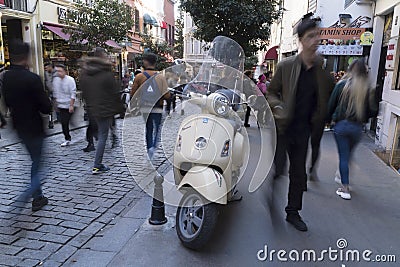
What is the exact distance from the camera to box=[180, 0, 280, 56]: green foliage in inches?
472

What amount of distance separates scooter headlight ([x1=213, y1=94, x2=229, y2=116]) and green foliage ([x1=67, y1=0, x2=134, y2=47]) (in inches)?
415

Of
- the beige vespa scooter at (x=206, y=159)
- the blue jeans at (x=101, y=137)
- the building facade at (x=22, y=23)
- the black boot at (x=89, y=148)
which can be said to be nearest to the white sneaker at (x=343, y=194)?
the beige vespa scooter at (x=206, y=159)

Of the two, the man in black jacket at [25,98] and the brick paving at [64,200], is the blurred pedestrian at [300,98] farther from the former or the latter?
the man in black jacket at [25,98]

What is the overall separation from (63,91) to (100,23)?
6.71m

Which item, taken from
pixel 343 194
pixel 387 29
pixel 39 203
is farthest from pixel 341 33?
pixel 39 203

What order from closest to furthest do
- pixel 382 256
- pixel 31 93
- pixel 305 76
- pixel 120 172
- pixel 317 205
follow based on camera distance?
pixel 382 256
pixel 305 76
pixel 31 93
pixel 317 205
pixel 120 172

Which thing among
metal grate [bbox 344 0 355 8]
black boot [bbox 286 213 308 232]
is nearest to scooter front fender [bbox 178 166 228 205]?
black boot [bbox 286 213 308 232]

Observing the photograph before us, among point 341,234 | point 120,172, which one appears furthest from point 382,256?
point 120,172

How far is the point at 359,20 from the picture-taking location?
31.4 ft

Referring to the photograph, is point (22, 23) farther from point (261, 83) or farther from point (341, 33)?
point (341, 33)

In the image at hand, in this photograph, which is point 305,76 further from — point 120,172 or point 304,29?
point 120,172

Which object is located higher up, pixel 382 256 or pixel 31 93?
pixel 31 93

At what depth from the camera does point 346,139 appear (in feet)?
15.5

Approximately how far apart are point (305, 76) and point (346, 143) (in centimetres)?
163
